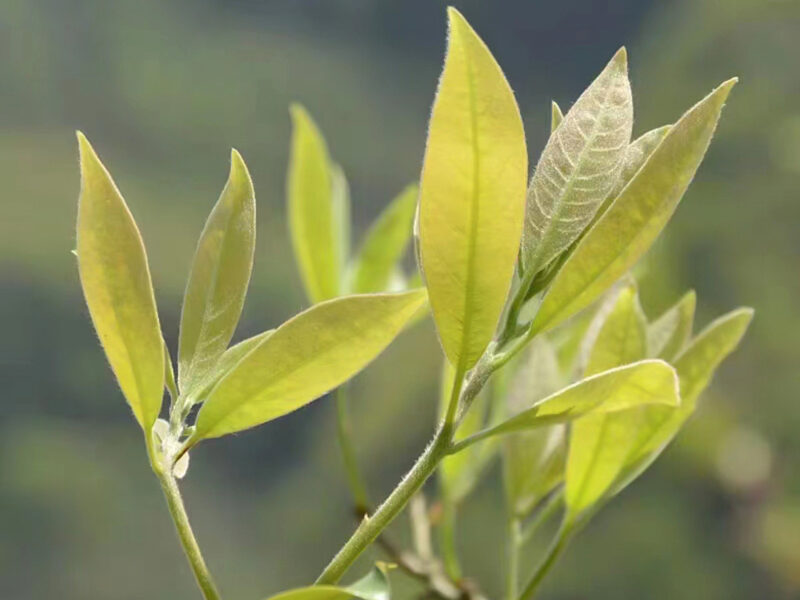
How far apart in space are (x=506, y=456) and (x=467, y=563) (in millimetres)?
1146

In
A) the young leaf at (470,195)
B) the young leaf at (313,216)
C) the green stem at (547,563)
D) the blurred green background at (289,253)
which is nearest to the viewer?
the young leaf at (470,195)

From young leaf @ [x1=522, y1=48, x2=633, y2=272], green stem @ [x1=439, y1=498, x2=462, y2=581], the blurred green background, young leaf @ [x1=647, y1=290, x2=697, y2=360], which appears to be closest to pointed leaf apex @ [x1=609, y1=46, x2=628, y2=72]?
young leaf @ [x1=522, y1=48, x2=633, y2=272]

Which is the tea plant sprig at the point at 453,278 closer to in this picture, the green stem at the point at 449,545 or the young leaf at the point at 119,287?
the young leaf at the point at 119,287

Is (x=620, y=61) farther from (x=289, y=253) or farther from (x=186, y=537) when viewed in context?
(x=289, y=253)

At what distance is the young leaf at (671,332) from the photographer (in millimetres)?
286

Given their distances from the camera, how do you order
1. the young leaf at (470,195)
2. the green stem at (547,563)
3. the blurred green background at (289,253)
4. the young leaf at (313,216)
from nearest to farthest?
the young leaf at (470,195), the green stem at (547,563), the young leaf at (313,216), the blurred green background at (289,253)

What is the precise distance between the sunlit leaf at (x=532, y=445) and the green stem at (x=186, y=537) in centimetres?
15

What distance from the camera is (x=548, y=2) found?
1863mm

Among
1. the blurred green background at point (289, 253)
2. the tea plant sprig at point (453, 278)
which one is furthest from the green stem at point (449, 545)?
the blurred green background at point (289, 253)

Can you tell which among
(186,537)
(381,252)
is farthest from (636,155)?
(381,252)

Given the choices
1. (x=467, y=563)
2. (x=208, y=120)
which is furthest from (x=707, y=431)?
(x=208, y=120)

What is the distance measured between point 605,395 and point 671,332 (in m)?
0.10

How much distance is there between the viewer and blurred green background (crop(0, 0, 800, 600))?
1399 mm

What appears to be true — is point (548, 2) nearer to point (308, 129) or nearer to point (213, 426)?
point (308, 129)
